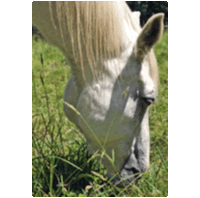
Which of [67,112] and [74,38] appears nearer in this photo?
[74,38]

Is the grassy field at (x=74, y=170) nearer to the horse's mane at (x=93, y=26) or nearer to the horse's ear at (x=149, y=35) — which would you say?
the horse's mane at (x=93, y=26)

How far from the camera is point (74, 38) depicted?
0.80m

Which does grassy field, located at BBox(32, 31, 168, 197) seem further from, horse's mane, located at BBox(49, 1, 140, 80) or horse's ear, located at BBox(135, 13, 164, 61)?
horse's ear, located at BBox(135, 13, 164, 61)

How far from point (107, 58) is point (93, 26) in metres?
0.13

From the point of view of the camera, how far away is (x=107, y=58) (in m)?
0.80

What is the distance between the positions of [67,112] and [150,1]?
313 cm

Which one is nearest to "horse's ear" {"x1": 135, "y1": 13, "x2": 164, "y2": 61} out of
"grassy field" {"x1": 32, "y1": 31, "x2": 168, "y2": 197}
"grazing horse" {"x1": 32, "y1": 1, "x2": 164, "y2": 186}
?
"grazing horse" {"x1": 32, "y1": 1, "x2": 164, "y2": 186}

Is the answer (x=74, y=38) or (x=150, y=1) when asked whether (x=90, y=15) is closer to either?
(x=74, y=38)

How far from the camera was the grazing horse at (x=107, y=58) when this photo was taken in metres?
0.75

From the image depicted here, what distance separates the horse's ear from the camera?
2.39 ft

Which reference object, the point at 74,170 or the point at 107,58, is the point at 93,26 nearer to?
the point at 107,58

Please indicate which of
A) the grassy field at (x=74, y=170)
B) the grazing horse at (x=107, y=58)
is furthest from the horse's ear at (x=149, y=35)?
the grassy field at (x=74, y=170)

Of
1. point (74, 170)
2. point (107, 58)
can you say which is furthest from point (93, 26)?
point (74, 170)
